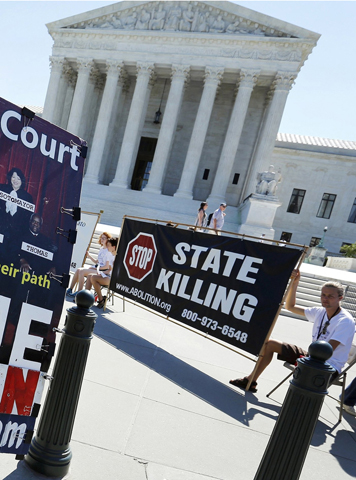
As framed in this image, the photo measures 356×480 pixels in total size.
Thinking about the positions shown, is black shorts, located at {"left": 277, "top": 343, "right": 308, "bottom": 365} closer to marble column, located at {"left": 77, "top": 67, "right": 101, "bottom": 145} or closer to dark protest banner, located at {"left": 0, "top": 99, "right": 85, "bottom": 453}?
dark protest banner, located at {"left": 0, "top": 99, "right": 85, "bottom": 453}

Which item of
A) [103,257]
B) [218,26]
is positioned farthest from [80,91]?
[103,257]

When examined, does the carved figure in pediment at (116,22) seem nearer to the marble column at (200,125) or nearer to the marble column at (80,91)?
the marble column at (80,91)

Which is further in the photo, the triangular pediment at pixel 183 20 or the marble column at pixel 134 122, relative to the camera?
the marble column at pixel 134 122

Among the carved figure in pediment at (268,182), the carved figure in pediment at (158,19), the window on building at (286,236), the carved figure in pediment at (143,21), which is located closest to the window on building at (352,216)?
the window on building at (286,236)

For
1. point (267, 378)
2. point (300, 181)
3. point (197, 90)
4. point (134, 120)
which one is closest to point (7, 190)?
point (267, 378)

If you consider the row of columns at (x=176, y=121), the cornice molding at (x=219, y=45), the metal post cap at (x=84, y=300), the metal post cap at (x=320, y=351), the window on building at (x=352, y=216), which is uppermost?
the cornice molding at (x=219, y=45)

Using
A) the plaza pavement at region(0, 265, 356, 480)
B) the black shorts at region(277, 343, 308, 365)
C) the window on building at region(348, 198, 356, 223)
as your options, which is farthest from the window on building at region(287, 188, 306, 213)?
the black shorts at region(277, 343, 308, 365)

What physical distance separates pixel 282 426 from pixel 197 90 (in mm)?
32173

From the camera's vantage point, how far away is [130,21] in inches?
1121

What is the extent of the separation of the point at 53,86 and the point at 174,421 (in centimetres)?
3287

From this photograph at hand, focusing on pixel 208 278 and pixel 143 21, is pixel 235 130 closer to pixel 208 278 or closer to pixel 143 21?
pixel 143 21

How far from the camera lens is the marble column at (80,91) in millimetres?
29375

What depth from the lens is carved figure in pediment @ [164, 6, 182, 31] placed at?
1083 inches

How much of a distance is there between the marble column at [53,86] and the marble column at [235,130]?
49.6ft
